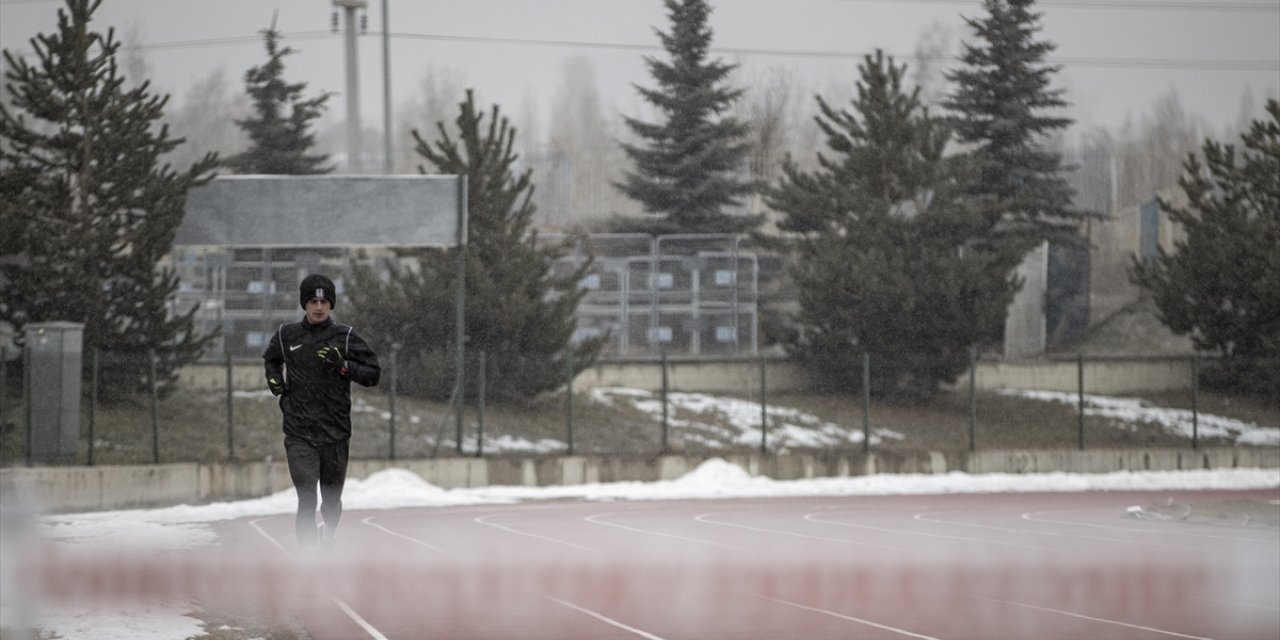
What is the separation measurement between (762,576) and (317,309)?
8.38 meters

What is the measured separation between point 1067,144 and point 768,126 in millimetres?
41792

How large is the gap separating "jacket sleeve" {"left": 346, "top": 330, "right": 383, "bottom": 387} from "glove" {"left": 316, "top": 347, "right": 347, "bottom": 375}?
0.13 feet

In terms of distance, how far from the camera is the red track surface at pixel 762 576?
13.9 metres

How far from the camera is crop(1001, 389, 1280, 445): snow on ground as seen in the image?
4366 centimetres

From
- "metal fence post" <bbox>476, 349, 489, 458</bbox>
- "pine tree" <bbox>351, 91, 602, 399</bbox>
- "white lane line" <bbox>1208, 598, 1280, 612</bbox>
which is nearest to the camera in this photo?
"white lane line" <bbox>1208, 598, 1280, 612</bbox>

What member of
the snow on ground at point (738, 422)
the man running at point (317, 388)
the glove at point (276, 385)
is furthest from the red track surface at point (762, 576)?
the snow on ground at point (738, 422)

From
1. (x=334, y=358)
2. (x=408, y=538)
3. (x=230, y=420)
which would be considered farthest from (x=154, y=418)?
(x=334, y=358)

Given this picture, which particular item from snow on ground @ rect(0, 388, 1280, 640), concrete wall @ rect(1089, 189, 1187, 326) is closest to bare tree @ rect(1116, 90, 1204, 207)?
concrete wall @ rect(1089, 189, 1187, 326)

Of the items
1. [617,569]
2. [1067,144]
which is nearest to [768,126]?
[1067,144]

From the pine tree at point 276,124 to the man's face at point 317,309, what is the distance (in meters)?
54.5

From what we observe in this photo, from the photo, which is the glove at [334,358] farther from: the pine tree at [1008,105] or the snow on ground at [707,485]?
the pine tree at [1008,105]

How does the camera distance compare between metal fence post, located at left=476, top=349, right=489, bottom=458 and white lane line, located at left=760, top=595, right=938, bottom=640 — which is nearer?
white lane line, located at left=760, top=595, right=938, bottom=640

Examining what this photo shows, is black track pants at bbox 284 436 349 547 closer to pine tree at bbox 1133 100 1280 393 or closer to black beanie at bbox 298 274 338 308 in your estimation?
black beanie at bbox 298 274 338 308

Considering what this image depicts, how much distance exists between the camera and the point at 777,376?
45875 millimetres
